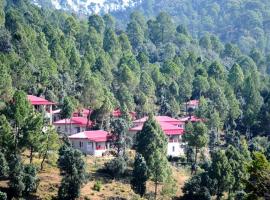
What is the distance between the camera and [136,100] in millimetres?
85438

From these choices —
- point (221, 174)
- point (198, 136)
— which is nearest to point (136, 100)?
point (198, 136)

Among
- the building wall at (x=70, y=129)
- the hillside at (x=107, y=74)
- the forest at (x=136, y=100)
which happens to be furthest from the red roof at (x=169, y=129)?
the building wall at (x=70, y=129)

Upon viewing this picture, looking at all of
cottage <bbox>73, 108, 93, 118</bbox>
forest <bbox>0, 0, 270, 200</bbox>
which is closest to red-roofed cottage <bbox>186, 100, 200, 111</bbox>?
forest <bbox>0, 0, 270, 200</bbox>

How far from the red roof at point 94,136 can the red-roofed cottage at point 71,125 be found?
4.78 metres

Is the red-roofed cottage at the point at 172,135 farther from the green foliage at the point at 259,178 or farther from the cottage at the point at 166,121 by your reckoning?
the green foliage at the point at 259,178

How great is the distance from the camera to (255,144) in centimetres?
7419

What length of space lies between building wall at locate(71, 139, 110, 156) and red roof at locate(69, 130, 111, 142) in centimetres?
58

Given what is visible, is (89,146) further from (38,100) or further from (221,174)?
(221,174)

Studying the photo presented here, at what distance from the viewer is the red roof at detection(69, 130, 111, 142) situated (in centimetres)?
6706

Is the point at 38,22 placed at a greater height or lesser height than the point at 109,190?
greater

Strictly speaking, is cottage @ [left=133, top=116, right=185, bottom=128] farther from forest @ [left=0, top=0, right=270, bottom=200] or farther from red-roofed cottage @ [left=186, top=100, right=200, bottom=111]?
red-roofed cottage @ [left=186, top=100, right=200, bottom=111]

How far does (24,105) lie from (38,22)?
49909mm

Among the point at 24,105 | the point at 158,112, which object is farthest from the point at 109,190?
the point at 158,112

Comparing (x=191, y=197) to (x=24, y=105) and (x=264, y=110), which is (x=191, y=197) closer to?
(x=24, y=105)
